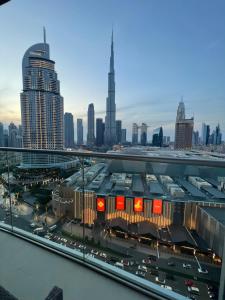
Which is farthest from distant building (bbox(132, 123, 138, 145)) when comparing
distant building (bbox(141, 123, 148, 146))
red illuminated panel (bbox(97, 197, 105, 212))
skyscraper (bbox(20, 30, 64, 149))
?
red illuminated panel (bbox(97, 197, 105, 212))

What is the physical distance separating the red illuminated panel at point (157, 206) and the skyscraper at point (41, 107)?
26370mm

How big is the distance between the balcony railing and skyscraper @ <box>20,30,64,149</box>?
2549 centimetres

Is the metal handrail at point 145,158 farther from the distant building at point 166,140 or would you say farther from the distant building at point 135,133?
the distant building at point 135,133

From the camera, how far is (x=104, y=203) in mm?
2447

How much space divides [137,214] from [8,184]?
178 centimetres

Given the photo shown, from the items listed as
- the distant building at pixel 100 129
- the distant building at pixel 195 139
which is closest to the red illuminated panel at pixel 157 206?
the distant building at pixel 195 139

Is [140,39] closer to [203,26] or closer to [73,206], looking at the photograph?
[203,26]

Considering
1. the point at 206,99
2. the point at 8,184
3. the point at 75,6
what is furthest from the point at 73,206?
the point at 206,99

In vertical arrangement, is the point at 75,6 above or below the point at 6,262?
above

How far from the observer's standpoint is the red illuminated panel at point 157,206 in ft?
7.25

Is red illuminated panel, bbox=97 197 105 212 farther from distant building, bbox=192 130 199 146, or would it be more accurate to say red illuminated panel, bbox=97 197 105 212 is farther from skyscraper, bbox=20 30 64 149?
skyscraper, bbox=20 30 64 149

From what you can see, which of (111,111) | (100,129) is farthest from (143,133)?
(111,111)

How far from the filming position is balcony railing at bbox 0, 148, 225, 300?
1566 mm

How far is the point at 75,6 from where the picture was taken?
29.7 feet
